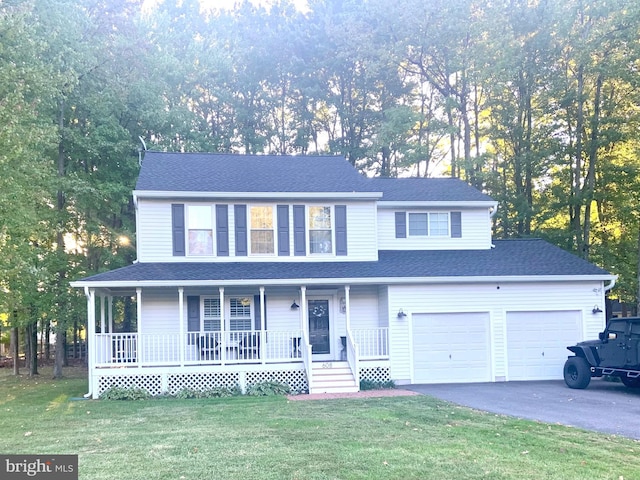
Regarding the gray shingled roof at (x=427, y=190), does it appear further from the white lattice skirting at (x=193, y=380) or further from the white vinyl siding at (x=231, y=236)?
the white lattice skirting at (x=193, y=380)

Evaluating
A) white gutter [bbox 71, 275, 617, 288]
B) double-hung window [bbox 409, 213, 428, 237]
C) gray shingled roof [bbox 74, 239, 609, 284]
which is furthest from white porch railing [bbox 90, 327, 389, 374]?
double-hung window [bbox 409, 213, 428, 237]

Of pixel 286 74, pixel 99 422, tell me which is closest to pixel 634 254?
pixel 286 74

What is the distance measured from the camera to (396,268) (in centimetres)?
1603

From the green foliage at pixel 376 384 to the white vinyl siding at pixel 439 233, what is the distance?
450 centimetres

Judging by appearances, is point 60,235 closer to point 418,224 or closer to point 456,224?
point 418,224

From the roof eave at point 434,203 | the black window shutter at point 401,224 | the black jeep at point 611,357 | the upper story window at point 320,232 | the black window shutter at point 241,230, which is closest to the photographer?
the black jeep at point 611,357

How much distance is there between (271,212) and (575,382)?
9.21 m

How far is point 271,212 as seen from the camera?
16375 mm

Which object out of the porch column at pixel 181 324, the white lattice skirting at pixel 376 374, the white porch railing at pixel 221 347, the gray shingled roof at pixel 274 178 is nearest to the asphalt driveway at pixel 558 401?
the white lattice skirting at pixel 376 374

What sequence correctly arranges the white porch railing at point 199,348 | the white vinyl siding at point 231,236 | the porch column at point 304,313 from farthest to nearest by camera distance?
1. the white vinyl siding at point 231,236
2. the porch column at point 304,313
3. the white porch railing at point 199,348

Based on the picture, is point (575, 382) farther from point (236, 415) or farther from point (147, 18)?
point (147, 18)

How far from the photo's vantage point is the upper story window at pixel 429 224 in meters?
18.2

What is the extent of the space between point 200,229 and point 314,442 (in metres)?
9.09

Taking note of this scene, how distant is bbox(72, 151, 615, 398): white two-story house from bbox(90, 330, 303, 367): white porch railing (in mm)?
45
